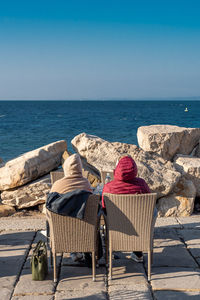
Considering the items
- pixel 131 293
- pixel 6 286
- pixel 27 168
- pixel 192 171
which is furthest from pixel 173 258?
pixel 27 168

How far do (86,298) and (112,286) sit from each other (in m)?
0.34

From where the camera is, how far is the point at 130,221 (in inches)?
135

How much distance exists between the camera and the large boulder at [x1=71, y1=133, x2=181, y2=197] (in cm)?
629

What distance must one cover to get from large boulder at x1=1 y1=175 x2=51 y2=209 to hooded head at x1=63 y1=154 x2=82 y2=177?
335cm

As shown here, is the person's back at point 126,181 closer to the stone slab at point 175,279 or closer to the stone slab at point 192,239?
the stone slab at point 175,279

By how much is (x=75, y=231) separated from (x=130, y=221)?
0.56 meters

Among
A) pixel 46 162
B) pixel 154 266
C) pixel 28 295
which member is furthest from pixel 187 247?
pixel 46 162

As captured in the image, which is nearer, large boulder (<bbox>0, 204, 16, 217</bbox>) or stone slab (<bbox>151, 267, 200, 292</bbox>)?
stone slab (<bbox>151, 267, 200, 292</bbox>)

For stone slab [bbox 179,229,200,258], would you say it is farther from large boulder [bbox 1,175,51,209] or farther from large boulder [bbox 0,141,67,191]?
large boulder [bbox 0,141,67,191]

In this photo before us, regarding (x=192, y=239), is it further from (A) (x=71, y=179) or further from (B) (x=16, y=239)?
(B) (x=16, y=239)

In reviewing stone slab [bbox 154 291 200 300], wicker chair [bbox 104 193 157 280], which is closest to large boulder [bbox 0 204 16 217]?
wicker chair [bbox 104 193 157 280]

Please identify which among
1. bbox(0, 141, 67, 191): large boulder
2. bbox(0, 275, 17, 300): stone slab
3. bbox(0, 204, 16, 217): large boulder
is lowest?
bbox(0, 204, 16, 217): large boulder

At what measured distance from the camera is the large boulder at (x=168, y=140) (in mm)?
7156

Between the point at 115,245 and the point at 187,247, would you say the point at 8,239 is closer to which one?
the point at 115,245
